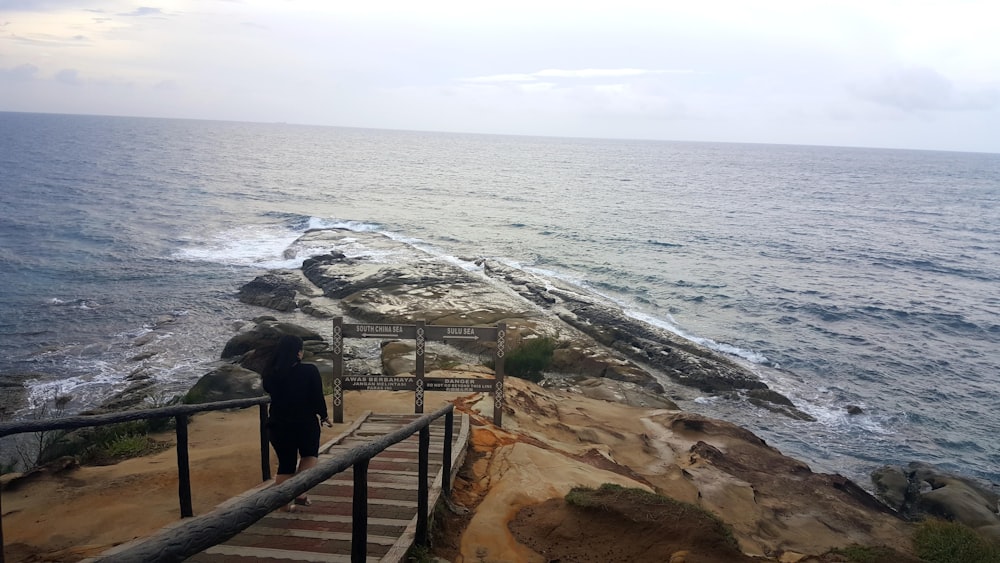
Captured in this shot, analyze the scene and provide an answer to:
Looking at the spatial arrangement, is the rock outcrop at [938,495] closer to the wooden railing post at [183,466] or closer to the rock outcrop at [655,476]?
the rock outcrop at [655,476]

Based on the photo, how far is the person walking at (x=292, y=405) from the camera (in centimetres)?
614

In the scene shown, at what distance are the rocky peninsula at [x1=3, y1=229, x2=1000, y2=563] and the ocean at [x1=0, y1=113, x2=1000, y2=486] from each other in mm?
1718

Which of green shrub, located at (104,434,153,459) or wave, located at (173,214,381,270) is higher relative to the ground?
green shrub, located at (104,434,153,459)

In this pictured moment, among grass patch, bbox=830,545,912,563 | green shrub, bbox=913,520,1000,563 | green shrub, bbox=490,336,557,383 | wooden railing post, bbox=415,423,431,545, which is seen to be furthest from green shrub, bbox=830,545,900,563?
green shrub, bbox=490,336,557,383

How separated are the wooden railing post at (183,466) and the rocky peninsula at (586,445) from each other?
1339mm

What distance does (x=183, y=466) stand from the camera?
631 centimetres

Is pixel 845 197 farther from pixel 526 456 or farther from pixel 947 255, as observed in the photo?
pixel 526 456

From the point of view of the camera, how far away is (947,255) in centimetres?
4272

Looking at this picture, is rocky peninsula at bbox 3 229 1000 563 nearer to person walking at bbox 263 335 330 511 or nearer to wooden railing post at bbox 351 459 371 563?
person walking at bbox 263 335 330 511

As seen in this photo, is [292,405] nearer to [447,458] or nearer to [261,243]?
[447,458]

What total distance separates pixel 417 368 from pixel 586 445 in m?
3.85

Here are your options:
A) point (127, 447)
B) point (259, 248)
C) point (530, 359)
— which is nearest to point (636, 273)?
point (530, 359)

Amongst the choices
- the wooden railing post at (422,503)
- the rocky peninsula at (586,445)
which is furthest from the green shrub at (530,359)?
the wooden railing post at (422,503)

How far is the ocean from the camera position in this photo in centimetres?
1839
